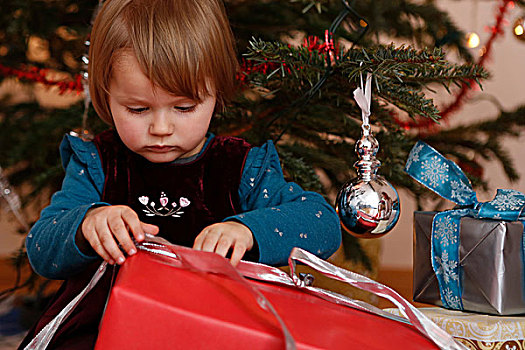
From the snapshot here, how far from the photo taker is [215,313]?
420mm

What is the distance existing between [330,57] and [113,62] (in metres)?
0.28

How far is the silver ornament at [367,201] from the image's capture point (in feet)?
2.09

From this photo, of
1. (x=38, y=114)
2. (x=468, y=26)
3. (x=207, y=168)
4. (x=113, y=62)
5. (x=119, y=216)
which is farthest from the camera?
(x=468, y=26)

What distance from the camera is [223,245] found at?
542 millimetres

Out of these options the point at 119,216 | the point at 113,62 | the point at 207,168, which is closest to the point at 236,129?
the point at 207,168

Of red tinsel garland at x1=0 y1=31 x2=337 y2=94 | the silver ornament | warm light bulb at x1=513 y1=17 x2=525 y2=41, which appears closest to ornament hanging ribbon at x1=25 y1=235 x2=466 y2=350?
the silver ornament

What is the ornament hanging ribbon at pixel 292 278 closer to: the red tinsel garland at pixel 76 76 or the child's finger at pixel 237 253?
the child's finger at pixel 237 253

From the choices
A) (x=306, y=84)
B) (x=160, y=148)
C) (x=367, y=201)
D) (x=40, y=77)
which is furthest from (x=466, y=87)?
(x=40, y=77)

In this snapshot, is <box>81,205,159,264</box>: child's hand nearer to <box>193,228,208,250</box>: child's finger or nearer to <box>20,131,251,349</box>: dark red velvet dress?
<box>193,228,208,250</box>: child's finger

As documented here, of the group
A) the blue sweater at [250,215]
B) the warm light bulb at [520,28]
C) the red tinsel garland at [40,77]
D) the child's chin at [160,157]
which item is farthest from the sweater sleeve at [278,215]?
the warm light bulb at [520,28]

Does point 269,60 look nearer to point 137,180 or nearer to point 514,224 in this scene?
point 137,180

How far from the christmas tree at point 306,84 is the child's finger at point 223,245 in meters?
0.26

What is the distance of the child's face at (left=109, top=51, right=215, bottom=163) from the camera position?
64cm

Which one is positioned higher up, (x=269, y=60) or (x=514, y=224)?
(x=269, y=60)
